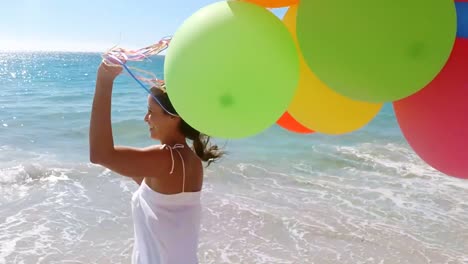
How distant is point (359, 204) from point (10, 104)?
52.3 ft

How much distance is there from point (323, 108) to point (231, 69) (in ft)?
1.97

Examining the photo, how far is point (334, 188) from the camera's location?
770cm

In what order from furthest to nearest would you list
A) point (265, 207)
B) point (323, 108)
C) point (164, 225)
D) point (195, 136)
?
point (265, 207) → point (195, 136) → point (164, 225) → point (323, 108)

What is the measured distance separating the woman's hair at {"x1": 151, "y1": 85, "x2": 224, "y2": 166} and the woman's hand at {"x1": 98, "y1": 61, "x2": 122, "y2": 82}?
209 mm

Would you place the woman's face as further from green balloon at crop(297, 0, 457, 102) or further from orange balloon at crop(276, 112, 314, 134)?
green balloon at crop(297, 0, 457, 102)

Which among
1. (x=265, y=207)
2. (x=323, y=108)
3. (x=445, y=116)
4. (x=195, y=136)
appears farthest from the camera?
(x=265, y=207)

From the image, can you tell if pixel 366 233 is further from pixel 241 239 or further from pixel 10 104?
pixel 10 104

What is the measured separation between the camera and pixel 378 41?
4.22ft

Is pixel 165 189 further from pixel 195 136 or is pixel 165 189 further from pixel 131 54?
pixel 131 54

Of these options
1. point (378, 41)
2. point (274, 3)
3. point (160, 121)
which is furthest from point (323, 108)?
point (160, 121)

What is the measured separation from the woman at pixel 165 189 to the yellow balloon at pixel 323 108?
0.48 m

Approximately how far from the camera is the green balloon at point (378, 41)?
4.19 feet

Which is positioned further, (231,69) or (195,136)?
(195,136)

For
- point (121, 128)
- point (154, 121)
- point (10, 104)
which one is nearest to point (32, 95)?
point (10, 104)
